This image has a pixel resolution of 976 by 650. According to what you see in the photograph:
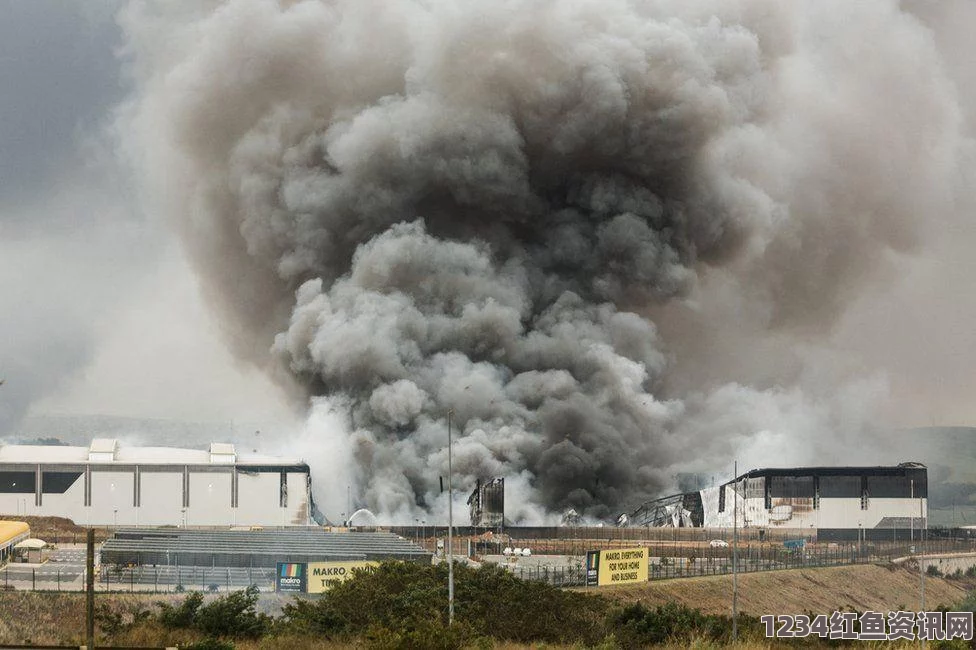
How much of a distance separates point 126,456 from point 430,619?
37.4 m

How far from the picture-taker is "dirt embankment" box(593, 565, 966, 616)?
3897 cm

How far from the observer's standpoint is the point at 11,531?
4062cm

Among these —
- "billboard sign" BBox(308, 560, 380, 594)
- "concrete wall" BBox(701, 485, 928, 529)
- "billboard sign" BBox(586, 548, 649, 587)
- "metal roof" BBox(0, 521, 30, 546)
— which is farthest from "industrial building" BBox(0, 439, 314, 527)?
"billboard sign" BBox(308, 560, 380, 594)

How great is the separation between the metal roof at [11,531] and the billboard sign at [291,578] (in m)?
9.40

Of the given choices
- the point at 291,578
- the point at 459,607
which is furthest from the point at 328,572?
the point at 459,607

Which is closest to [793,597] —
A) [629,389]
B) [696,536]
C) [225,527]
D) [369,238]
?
[696,536]

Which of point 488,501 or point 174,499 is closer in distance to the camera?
point 488,501

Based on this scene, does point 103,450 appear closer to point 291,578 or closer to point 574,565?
point 574,565

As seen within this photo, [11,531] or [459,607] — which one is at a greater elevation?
[11,531]

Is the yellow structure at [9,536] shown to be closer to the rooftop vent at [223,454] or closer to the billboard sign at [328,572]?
the billboard sign at [328,572]

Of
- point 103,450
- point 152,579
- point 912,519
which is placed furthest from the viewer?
point 103,450

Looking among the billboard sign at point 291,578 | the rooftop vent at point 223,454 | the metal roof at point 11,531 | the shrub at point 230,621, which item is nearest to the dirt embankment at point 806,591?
the billboard sign at point 291,578

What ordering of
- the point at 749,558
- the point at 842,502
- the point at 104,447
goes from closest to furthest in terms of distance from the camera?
the point at 749,558 < the point at 842,502 < the point at 104,447

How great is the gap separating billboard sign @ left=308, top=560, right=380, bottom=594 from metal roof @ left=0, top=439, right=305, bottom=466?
26634 millimetres
